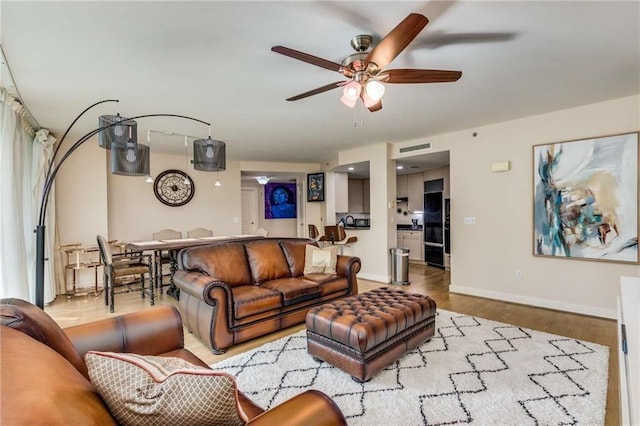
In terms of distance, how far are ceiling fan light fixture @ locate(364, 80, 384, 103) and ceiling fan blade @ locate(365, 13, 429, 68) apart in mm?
113

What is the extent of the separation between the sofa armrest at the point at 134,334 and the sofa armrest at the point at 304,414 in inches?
43.2

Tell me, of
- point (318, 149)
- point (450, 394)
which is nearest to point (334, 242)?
point (318, 149)

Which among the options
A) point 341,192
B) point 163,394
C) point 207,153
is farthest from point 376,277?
point 163,394

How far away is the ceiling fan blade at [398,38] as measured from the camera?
1539 millimetres

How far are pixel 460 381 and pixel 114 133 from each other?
394 centimetres

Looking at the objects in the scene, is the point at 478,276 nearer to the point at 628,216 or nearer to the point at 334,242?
the point at 628,216

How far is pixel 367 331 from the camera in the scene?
2137 millimetres

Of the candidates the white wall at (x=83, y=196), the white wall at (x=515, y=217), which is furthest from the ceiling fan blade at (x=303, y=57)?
the white wall at (x=83, y=196)

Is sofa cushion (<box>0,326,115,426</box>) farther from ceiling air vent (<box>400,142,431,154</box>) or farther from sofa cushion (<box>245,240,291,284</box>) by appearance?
ceiling air vent (<box>400,142,431,154</box>)

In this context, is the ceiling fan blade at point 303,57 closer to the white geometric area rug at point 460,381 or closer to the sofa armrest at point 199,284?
the sofa armrest at point 199,284

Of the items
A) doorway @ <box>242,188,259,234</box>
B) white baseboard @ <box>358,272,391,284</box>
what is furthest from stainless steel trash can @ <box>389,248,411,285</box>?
doorway @ <box>242,188,259,234</box>

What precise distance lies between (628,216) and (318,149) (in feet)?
15.0

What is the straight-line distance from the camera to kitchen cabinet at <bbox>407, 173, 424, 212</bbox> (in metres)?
7.79

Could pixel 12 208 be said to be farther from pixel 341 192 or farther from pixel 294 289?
pixel 341 192
